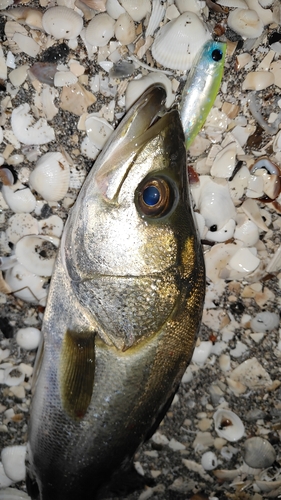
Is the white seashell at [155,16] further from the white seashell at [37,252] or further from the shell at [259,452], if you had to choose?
the shell at [259,452]

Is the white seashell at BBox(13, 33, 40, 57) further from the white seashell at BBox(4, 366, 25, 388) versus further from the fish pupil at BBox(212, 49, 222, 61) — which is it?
the white seashell at BBox(4, 366, 25, 388)

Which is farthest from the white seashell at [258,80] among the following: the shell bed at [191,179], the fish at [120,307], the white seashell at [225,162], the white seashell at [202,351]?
the white seashell at [202,351]

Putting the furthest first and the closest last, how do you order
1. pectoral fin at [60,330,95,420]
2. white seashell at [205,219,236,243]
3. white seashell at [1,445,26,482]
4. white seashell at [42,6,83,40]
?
1. white seashell at [1,445,26,482]
2. white seashell at [205,219,236,243]
3. white seashell at [42,6,83,40]
4. pectoral fin at [60,330,95,420]

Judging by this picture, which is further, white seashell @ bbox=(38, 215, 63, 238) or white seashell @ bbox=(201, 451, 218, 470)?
white seashell @ bbox=(201, 451, 218, 470)

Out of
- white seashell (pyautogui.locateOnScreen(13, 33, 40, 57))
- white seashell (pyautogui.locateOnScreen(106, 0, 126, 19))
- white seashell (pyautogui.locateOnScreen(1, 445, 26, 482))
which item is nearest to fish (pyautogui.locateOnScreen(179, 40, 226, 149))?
white seashell (pyautogui.locateOnScreen(106, 0, 126, 19))

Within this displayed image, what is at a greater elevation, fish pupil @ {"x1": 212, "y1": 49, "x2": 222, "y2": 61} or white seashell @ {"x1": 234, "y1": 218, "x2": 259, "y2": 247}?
fish pupil @ {"x1": 212, "y1": 49, "x2": 222, "y2": 61}

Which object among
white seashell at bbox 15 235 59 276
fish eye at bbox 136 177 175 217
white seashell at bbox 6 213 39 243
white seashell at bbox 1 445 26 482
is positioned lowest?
white seashell at bbox 1 445 26 482

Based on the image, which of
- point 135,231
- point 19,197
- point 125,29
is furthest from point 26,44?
point 135,231
